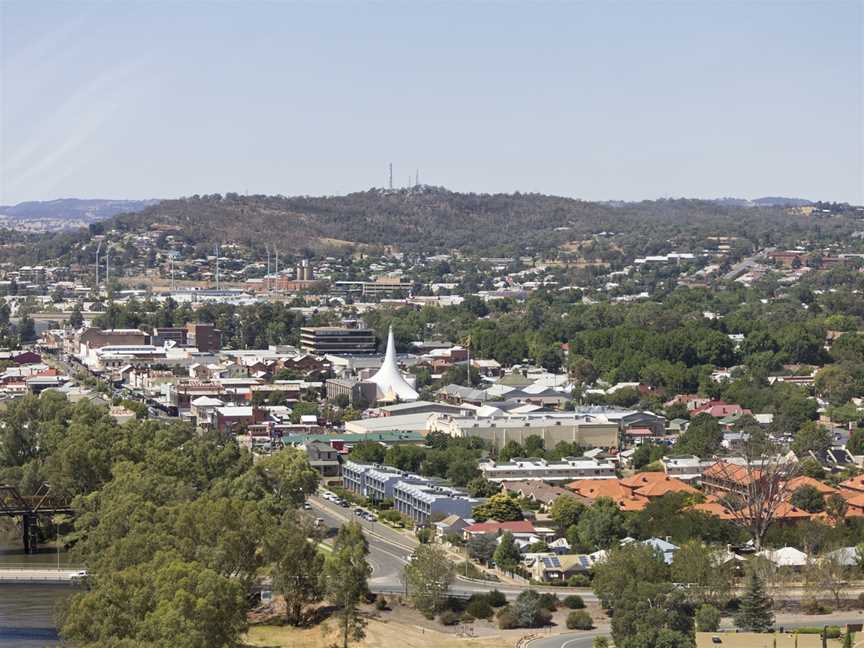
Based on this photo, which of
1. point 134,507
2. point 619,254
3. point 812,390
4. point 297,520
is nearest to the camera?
point 134,507

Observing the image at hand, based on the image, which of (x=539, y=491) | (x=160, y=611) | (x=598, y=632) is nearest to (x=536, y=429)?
(x=539, y=491)

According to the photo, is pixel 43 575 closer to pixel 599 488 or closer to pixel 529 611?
pixel 529 611

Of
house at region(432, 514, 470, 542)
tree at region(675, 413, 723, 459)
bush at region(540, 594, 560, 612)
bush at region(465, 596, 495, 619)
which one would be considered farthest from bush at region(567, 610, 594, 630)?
tree at region(675, 413, 723, 459)

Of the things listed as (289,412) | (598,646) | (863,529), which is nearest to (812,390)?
(289,412)

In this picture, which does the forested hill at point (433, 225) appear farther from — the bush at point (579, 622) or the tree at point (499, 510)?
the bush at point (579, 622)

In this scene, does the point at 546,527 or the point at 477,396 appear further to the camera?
the point at 477,396

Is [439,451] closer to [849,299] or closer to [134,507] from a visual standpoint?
[134,507]
